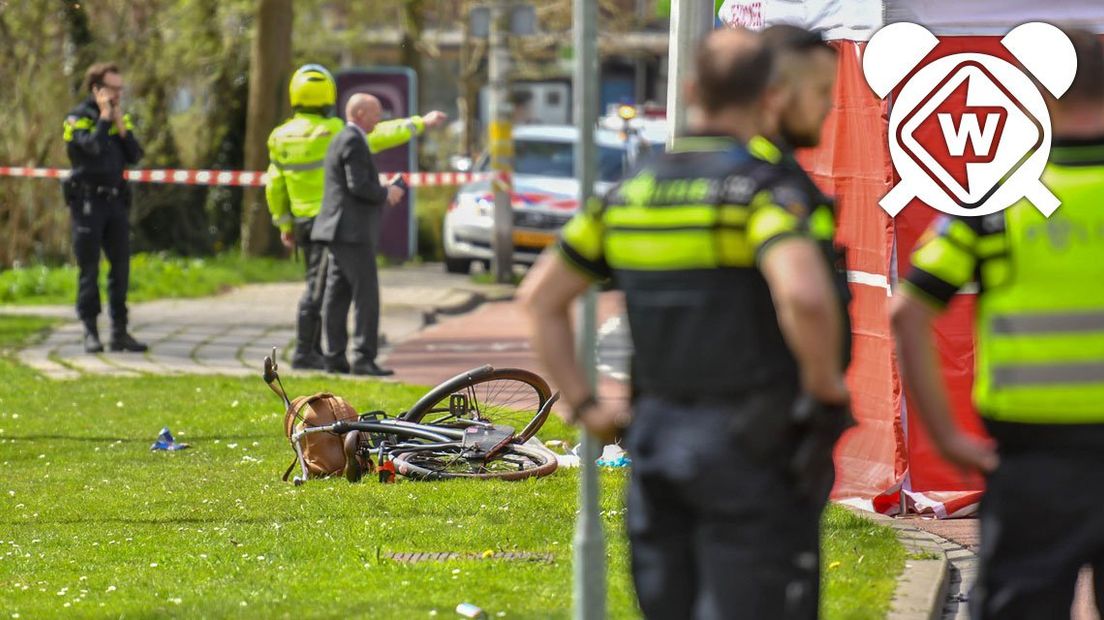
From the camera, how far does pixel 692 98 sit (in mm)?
3826

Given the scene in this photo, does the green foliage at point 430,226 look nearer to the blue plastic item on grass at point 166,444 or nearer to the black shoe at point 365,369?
the black shoe at point 365,369

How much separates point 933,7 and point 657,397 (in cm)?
405

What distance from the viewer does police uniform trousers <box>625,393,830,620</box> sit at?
366 cm

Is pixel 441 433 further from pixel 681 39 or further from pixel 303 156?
pixel 303 156

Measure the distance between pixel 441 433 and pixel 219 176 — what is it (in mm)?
14920

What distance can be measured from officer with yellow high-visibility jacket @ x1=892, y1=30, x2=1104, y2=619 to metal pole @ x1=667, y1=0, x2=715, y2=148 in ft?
11.3

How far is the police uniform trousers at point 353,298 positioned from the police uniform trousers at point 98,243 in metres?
2.05

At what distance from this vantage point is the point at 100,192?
1360 cm

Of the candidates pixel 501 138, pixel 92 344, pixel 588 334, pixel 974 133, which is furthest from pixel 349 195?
pixel 501 138

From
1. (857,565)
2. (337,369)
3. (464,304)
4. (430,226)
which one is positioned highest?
(857,565)

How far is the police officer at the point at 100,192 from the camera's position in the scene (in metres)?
13.4

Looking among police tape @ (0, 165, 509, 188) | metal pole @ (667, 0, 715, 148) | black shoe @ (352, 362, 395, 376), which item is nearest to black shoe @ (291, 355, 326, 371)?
black shoe @ (352, 362, 395, 376)

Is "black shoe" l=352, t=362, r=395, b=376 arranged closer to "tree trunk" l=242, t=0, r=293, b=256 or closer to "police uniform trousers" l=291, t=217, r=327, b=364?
"police uniform trousers" l=291, t=217, r=327, b=364

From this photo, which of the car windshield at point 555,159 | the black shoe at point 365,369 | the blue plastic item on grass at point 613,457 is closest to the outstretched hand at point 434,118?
the black shoe at point 365,369
